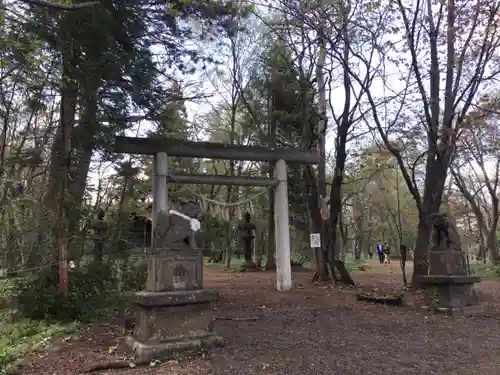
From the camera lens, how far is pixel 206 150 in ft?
35.0

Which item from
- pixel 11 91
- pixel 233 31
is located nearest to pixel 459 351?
pixel 233 31

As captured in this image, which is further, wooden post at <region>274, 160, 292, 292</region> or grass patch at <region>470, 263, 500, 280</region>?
grass patch at <region>470, 263, 500, 280</region>

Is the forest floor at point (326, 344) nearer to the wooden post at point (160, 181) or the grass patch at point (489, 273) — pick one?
the wooden post at point (160, 181)

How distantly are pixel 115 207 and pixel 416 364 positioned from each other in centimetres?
812

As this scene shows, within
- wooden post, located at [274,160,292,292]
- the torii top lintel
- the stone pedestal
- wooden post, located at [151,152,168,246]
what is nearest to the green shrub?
wooden post, located at [151,152,168,246]

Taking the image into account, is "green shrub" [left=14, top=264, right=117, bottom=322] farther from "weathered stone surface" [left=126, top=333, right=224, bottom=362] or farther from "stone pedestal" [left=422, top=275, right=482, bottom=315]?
"stone pedestal" [left=422, top=275, right=482, bottom=315]

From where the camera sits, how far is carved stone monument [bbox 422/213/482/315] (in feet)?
28.3

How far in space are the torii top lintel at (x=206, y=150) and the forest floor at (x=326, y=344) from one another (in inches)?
142

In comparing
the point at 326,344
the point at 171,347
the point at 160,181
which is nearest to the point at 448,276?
the point at 326,344

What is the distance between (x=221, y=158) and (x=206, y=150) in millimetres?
468

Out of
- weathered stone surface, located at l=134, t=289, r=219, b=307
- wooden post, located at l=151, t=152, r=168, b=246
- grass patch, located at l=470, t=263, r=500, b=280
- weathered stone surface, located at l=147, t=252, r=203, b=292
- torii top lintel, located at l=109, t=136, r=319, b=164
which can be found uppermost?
torii top lintel, located at l=109, t=136, r=319, b=164

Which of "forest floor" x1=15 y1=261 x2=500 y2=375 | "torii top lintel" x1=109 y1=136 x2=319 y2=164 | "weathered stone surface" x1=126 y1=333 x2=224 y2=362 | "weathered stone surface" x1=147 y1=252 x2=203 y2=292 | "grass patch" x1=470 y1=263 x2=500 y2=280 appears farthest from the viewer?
"grass patch" x1=470 y1=263 x2=500 y2=280

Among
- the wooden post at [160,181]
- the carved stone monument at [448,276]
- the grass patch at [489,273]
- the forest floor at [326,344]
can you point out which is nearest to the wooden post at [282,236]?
the forest floor at [326,344]

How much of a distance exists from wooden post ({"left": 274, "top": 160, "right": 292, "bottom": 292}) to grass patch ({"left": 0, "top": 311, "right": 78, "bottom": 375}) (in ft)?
18.3
